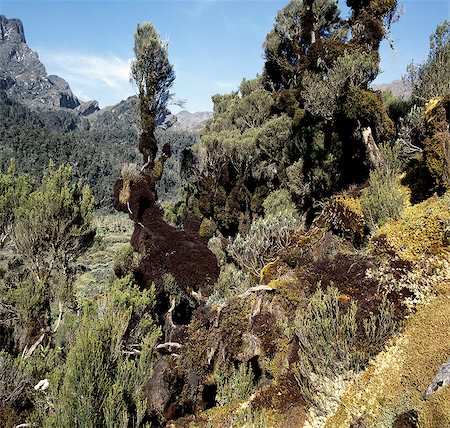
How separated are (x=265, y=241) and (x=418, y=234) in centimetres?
843

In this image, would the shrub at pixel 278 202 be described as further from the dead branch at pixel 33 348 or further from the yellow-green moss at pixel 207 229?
the dead branch at pixel 33 348

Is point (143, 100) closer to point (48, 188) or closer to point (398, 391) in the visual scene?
point (48, 188)

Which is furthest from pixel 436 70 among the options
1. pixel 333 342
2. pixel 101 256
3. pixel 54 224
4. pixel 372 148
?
pixel 101 256

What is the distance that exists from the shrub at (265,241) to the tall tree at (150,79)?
8.27m

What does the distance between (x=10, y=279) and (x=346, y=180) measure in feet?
51.0

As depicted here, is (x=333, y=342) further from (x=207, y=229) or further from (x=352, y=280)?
(x=207, y=229)

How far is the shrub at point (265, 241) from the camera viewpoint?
55.3ft

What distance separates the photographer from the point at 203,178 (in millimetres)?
26453

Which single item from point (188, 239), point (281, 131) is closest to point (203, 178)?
point (281, 131)

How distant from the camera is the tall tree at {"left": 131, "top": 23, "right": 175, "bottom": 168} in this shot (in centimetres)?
1986

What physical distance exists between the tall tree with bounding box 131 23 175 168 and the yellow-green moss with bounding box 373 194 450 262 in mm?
Answer: 14828

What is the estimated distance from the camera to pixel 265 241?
17.0 metres

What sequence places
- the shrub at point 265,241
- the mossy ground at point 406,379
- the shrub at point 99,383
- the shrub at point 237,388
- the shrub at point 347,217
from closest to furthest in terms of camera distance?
the mossy ground at point 406,379 < the shrub at point 99,383 < the shrub at point 237,388 < the shrub at point 347,217 < the shrub at point 265,241

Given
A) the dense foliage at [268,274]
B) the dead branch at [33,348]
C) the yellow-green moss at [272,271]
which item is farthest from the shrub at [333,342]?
the dead branch at [33,348]
